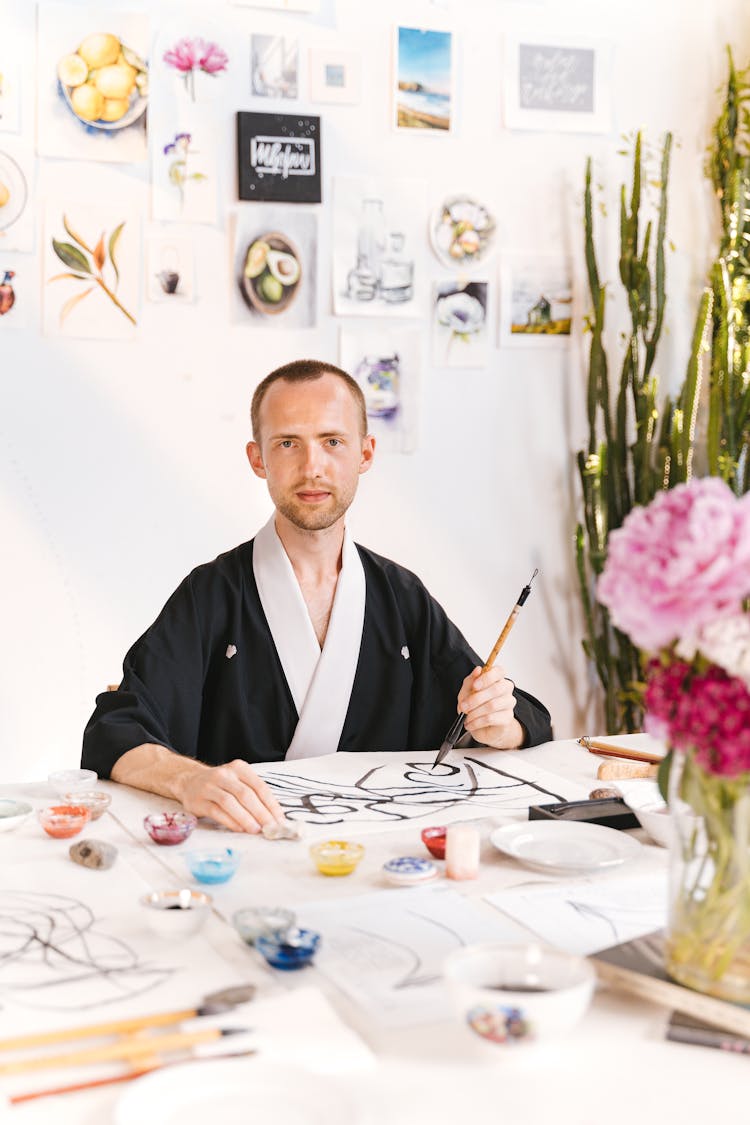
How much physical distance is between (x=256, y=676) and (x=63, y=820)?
2.39ft

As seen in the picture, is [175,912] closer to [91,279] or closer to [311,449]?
[311,449]

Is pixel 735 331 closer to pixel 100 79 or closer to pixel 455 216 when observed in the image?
pixel 455 216

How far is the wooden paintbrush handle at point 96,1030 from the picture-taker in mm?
964

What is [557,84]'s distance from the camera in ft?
11.2

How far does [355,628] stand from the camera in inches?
89.7

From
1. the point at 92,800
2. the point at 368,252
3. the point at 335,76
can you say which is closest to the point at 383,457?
the point at 368,252

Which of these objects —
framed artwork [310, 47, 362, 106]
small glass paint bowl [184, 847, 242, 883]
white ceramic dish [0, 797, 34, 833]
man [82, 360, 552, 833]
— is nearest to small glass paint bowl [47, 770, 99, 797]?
white ceramic dish [0, 797, 34, 833]

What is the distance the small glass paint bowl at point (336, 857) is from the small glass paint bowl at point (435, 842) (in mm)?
91

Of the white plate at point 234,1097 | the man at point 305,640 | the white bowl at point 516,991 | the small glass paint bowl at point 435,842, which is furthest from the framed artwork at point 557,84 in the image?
the white plate at point 234,1097

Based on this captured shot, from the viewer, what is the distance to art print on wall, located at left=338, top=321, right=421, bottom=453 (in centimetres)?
332

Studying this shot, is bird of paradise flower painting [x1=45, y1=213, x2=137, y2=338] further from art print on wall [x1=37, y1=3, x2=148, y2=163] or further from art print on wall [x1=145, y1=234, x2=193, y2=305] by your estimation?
art print on wall [x1=37, y1=3, x2=148, y2=163]

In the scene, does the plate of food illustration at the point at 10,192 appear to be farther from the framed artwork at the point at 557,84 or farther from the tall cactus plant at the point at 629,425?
the tall cactus plant at the point at 629,425

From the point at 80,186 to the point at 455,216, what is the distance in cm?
102

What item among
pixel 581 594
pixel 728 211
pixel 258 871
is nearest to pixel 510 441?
pixel 581 594
